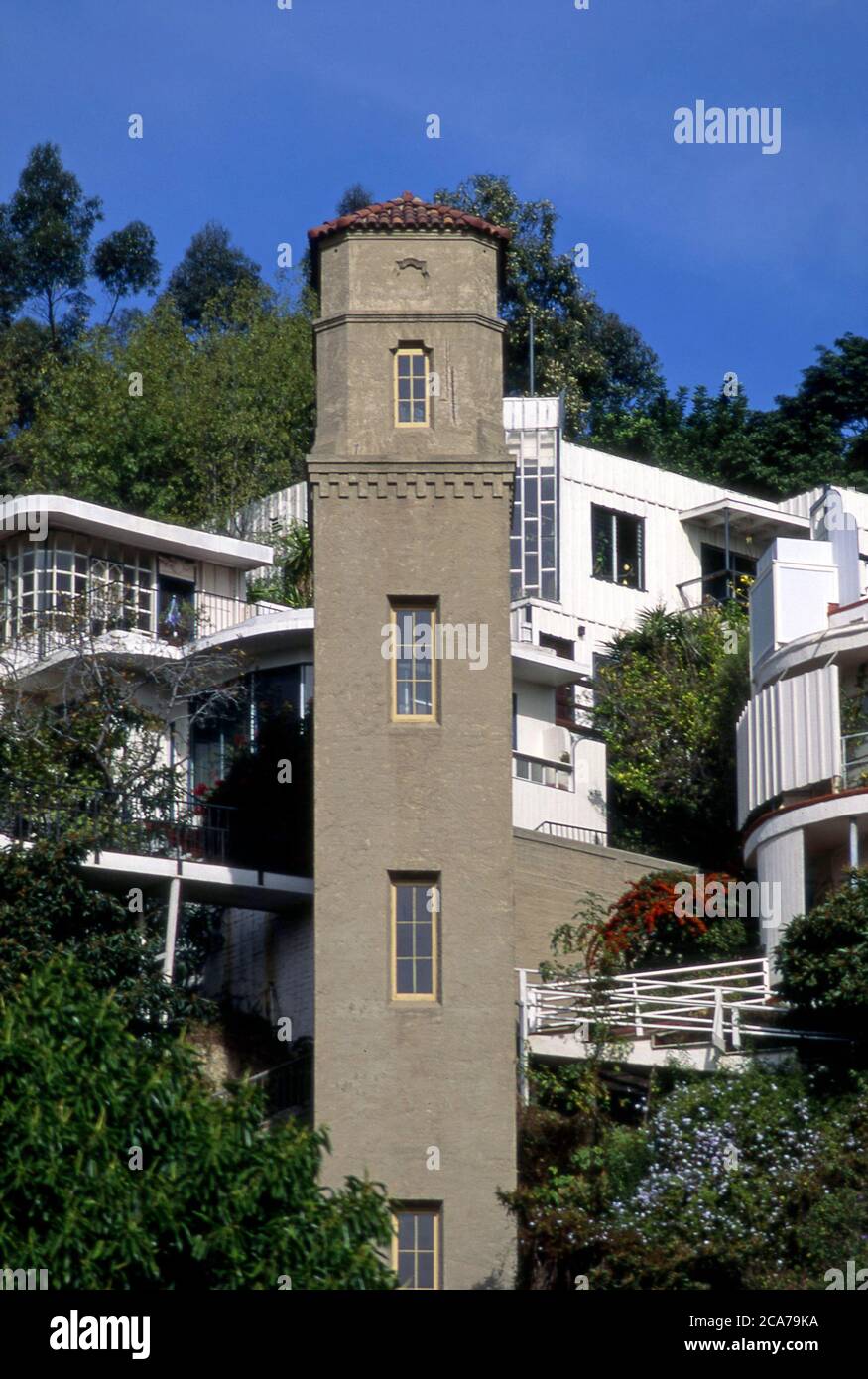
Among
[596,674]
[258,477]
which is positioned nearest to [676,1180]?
[596,674]

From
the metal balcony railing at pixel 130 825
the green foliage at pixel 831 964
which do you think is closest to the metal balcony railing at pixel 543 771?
the metal balcony railing at pixel 130 825

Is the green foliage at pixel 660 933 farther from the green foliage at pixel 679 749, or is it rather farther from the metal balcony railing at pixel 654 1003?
the green foliage at pixel 679 749

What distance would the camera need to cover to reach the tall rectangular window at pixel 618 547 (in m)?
49.9

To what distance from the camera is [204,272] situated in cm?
7844

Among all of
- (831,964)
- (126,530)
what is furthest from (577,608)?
(831,964)

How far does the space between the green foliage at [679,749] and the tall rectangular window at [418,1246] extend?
44.1 ft

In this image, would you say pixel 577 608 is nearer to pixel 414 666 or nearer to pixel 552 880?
pixel 552 880

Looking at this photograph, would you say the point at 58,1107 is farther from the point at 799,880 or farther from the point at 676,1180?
the point at 799,880

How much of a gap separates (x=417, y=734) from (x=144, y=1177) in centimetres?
986

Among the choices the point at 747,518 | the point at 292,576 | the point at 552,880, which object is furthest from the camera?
the point at 747,518

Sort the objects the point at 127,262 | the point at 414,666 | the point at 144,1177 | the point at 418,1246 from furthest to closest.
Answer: the point at 127,262, the point at 414,666, the point at 418,1246, the point at 144,1177

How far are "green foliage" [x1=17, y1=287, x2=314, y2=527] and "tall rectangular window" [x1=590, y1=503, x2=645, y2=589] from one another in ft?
28.7

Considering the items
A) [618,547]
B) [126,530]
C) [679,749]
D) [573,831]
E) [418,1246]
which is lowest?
[418,1246]

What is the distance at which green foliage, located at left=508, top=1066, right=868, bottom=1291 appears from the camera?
27688 mm
